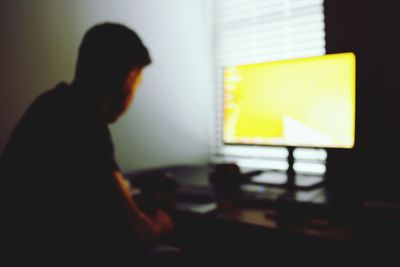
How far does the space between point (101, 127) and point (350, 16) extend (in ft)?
3.97

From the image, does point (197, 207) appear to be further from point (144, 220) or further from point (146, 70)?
point (146, 70)

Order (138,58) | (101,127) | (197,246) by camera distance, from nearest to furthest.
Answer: (101,127) → (138,58) → (197,246)

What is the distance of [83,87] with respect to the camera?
1295 millimetres

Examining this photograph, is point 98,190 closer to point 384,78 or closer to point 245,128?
point 245,128

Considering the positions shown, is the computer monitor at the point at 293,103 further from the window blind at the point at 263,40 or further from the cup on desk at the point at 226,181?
the window blind at the point at 263,40

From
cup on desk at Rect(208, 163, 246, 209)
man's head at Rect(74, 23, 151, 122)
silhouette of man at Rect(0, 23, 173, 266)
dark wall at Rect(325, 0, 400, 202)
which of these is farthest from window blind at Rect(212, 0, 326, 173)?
silhouette of man at Rect(0, 23, 173, 266)

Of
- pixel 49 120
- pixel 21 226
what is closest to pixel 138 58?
pixel 49 120

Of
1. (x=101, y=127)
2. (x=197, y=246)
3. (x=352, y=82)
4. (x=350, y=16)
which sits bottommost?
(x=197, y=246)

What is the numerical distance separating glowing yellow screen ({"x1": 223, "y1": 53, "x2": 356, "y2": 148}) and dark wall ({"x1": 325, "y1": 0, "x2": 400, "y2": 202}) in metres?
0.24

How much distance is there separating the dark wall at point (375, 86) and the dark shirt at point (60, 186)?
930 mm

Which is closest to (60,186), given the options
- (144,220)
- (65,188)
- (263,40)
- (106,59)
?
(65,188)

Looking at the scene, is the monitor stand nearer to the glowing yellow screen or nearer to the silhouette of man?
the glowing yellow screen

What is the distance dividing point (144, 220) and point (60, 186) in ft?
1.12

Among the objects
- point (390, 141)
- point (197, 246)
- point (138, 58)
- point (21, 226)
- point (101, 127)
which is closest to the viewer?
point (21, 226)
